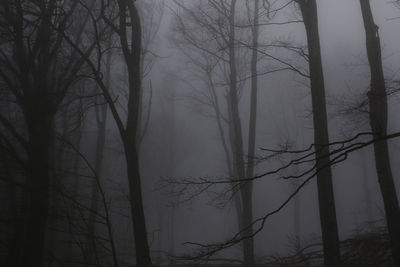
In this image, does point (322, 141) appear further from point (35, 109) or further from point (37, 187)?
point (35, 109)

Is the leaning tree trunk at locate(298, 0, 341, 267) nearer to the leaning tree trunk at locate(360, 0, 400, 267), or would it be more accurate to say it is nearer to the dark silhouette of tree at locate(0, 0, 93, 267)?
the leaning tree trunk at locate(360, 0, 400, 267)

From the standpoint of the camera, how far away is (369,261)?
18.0 feet

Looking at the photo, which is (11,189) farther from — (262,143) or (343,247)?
(262,143)

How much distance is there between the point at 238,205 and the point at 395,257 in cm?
966

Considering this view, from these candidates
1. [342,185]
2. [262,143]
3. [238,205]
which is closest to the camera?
[238,205]

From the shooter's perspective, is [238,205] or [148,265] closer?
[148,265]

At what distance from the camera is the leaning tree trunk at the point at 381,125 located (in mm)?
5188

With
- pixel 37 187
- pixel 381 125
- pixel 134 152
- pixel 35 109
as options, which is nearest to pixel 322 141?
pixel 381 125

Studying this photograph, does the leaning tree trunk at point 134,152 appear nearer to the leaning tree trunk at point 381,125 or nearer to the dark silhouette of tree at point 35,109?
the dark silhouette of tree at point 35,109

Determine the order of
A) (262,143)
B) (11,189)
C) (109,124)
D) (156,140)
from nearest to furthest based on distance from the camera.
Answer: (11,189)
(109,124)
(156,140)
(262,143)

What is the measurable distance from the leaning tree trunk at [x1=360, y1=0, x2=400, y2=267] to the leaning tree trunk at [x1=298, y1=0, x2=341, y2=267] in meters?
0.66

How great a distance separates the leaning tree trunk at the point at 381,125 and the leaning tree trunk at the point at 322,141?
0.66 meters

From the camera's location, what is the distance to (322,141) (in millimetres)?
5555

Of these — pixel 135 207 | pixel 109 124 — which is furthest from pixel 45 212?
pixel 109 124
